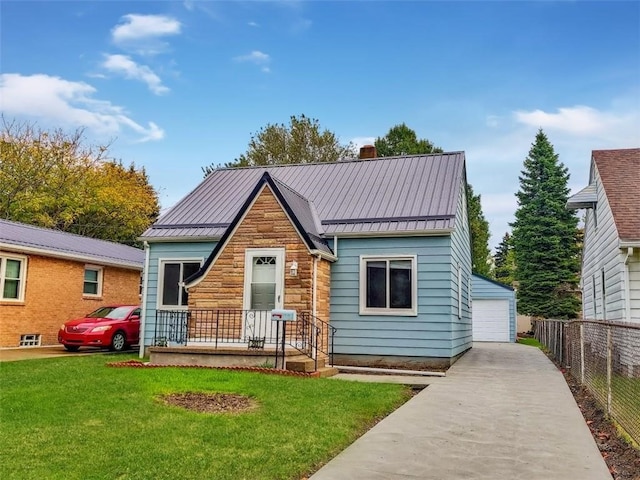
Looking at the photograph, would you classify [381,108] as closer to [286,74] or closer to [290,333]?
[286,74]

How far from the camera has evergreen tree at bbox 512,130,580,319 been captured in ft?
113

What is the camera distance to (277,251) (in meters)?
12.6

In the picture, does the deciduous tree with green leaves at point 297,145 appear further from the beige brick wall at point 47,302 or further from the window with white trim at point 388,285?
the window with white trim at point 388,285

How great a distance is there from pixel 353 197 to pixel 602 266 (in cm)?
707

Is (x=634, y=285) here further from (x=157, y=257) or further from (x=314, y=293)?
(x=157, y=257)

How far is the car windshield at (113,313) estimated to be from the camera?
16891 millimetres

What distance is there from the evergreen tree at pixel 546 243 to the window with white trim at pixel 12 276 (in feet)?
95.3

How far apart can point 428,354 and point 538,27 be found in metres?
9.08

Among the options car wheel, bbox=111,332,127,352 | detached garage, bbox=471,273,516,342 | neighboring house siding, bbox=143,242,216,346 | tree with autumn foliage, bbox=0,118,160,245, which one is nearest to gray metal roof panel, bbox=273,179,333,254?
neighboring house siding, bbox=143,242,216,346

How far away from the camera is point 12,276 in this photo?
55.0 feet

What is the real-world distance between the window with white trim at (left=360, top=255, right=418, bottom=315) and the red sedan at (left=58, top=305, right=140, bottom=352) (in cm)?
787

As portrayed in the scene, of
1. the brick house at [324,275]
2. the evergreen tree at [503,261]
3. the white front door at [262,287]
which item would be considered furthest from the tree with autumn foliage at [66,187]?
the evergreen tree at [503,261]

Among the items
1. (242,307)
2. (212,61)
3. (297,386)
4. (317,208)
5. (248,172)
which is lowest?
(297,386)

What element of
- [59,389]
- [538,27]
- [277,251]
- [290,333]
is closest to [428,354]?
[290,333]
